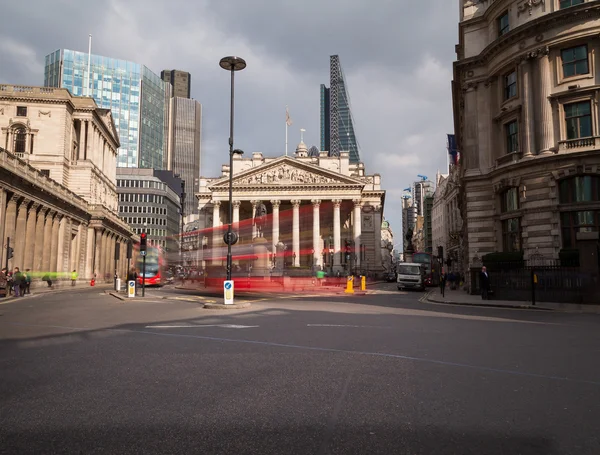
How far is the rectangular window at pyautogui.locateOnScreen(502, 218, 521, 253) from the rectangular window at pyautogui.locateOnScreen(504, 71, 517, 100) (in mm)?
8355

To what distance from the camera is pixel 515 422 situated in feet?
13.6

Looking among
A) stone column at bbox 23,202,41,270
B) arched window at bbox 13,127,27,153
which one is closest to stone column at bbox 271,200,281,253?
arched window at bbox 13,127,27,153

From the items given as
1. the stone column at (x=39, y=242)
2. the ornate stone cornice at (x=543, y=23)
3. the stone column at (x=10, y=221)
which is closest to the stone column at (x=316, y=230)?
the stone column at (x=39, y=242)

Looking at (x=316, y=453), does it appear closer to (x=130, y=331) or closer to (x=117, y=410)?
(x=117, y=410)

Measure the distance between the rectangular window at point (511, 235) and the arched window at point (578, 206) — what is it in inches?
104

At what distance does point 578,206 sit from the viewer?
81.4 ft

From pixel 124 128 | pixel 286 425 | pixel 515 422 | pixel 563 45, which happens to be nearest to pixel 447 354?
pixel 515 422

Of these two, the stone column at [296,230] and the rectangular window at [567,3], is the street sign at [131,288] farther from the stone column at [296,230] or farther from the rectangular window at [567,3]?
the stone column at [296,230]

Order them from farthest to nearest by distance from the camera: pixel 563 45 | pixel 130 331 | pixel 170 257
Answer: pixel 170 257 → pixel 563 45 → pixel 130 331

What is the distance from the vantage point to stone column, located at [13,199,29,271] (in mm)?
35656

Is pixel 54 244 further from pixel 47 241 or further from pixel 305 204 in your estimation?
pixel 305 204

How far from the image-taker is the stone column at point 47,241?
41.8m

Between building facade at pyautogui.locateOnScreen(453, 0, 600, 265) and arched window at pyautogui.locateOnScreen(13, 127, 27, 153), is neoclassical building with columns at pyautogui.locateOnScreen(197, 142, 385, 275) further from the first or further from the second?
building facade at pyautogui.locateOnScreen(453, 0, 600, 265)

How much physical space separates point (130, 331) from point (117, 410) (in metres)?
6.27
